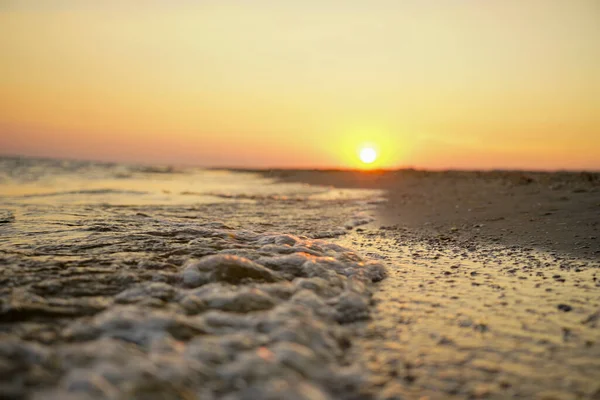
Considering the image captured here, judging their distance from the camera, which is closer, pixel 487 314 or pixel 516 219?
pixel 487 314

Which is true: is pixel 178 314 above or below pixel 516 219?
below

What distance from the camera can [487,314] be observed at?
363cm

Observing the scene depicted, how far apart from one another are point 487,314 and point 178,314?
2.67 meters

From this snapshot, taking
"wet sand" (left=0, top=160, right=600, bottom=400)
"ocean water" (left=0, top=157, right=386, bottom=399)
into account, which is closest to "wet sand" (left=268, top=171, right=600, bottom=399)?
"wet sand" (left=0, top=160, right=600, bottom=400)

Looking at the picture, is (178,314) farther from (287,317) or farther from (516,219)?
(516,219)

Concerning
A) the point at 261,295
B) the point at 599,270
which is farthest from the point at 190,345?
the point at 599,270

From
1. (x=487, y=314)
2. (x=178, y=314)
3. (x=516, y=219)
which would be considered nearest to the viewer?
(x=178, y=314)

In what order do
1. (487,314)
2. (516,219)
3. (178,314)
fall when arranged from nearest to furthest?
(178,314) → (487,314) → (516,219)

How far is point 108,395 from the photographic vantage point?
2.25 metres

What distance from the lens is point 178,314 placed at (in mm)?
3363

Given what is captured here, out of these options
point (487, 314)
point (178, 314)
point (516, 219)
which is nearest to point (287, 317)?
point (178, 314)

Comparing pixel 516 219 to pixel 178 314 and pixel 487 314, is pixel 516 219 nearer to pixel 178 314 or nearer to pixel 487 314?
pixel 487 314

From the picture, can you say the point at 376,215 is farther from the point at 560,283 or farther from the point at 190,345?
the point at 190,345

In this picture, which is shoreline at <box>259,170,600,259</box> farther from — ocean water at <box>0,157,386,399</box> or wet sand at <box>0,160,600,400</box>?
ocean water at <box>0,157,386,399</box>
